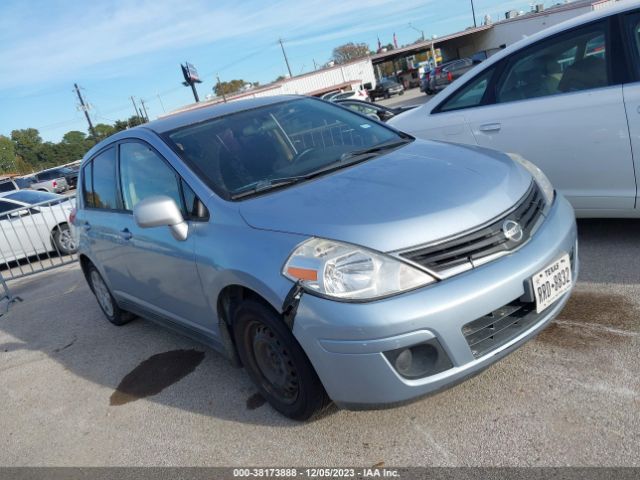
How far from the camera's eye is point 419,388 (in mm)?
2354

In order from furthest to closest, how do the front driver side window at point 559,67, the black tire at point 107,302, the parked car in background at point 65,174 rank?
the parked car in background at point 65,174, the black tire at point 107,302, the front driver side window at point 559,67

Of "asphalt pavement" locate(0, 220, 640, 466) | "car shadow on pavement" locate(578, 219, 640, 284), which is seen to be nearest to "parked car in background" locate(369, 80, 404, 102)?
"car shadow on pavement" locate(578, 219, 640, 284)

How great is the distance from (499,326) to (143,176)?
2.48 meters

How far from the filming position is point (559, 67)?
4.14 metres

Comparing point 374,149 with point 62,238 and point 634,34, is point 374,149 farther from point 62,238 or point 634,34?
point 62,238

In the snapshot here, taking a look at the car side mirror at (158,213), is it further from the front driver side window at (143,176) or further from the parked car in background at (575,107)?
the parked car in background at (575,107)

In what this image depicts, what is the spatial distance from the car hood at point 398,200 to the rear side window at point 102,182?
5.86 ft

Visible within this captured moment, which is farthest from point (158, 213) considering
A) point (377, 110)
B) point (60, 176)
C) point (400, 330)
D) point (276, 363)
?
point (60, 176)

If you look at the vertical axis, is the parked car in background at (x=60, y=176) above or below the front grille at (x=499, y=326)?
above

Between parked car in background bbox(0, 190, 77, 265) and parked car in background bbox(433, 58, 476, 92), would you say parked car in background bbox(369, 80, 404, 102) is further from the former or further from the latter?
parked car in background bbox(0, 190, 77, 265)

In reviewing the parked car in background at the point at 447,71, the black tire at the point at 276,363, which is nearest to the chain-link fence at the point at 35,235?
the black tire at the point at 276,363

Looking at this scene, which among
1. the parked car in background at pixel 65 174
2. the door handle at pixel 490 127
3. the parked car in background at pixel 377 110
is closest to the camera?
the door handle at pixel 490 127

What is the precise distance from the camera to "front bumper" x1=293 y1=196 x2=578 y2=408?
2.26 meters

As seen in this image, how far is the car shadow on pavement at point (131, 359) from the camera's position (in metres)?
3.35
